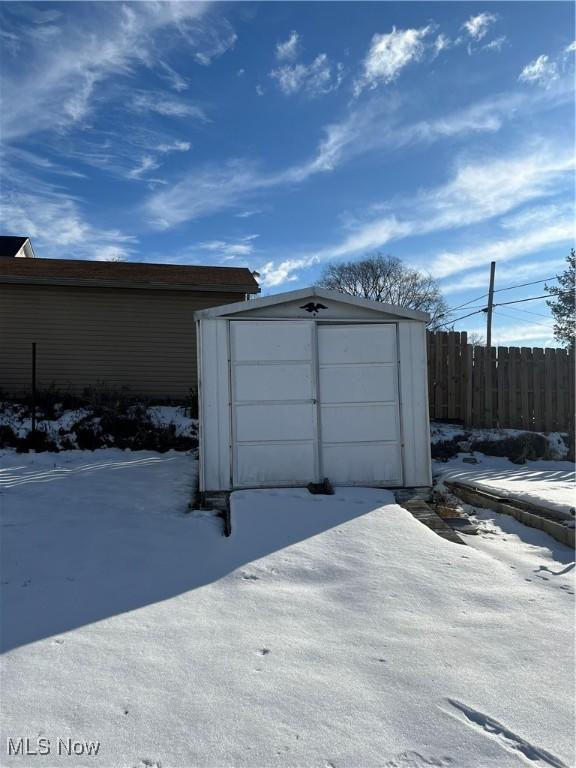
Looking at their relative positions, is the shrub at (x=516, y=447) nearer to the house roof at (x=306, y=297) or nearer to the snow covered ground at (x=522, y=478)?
the snow covered ground at (x=522, y=478)

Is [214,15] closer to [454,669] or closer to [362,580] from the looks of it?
[362,580]

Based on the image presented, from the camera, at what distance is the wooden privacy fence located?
10.2m

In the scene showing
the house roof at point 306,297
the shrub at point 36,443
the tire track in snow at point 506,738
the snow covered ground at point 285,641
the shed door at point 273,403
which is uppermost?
the house roof at point 306,297

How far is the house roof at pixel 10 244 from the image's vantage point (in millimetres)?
18263

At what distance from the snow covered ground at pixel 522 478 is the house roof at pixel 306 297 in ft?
7.41

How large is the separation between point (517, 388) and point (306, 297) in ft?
20.4

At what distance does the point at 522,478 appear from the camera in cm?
723

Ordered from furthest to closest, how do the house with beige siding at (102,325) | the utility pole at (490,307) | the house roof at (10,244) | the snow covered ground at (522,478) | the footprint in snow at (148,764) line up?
the utility pole at (490,307)
the house roof at (10,244)
the house with beige siding at (102,325)
the snow covered ground at (522,478)
the footprint in snow at (148,764)

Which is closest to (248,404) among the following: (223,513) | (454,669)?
(223,513)

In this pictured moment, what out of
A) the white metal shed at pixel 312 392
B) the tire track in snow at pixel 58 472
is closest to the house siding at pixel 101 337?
the tire track in snow at pixel 58 472

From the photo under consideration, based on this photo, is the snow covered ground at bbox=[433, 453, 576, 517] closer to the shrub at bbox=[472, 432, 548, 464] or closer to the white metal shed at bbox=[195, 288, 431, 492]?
the shrub at bbox=[472, 432, 548, 464]

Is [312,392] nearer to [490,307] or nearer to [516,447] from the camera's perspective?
[516,447]

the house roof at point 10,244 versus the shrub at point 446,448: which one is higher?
the house roof at point 10,244

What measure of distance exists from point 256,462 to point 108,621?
3.09m
